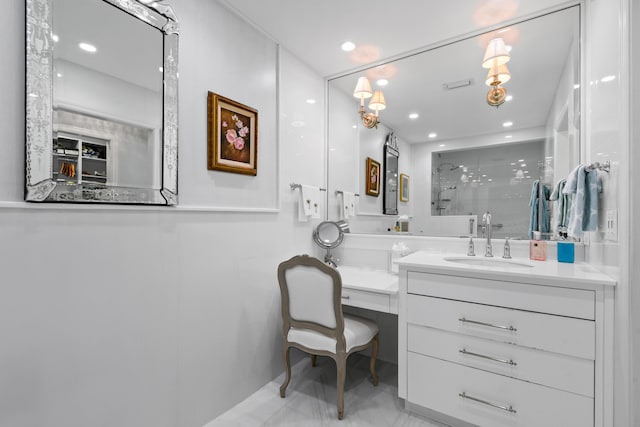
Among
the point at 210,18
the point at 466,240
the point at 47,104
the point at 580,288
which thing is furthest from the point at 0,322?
the point at 466,240

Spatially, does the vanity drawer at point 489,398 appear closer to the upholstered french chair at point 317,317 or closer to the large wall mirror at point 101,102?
the upholstered french chair at point 317,317

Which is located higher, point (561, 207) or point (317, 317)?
point (561, 207)

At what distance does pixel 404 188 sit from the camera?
97.3 inches

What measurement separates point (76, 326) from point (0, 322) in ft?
0.75

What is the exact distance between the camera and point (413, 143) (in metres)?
2.42

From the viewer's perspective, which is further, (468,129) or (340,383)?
(468,129)

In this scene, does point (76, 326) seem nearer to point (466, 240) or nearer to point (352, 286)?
point (352, 286)

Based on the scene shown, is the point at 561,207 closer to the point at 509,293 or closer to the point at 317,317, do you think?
the point at 509,293

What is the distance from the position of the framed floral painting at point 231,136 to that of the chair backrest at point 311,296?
26.8 inches

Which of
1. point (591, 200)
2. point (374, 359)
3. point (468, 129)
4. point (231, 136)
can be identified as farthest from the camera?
point (468, 129)

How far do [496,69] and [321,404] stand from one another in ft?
7.93

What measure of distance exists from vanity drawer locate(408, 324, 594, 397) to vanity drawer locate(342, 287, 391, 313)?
193 mm

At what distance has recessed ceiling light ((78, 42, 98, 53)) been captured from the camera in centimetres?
121

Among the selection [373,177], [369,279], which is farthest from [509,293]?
[373,177]
